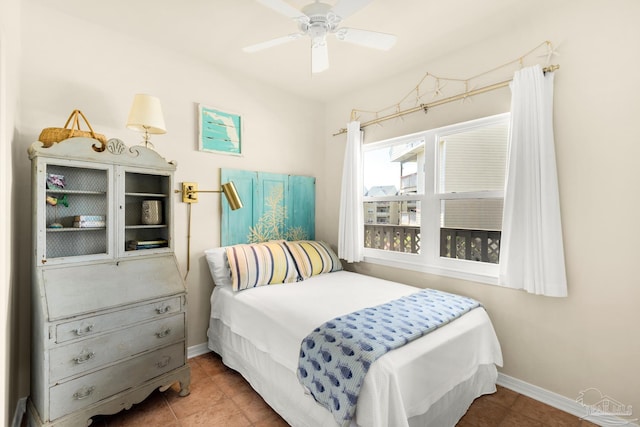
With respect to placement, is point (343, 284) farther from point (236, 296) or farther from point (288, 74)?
point (288, 74)

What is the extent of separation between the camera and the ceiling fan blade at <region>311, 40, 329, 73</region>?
184 cm

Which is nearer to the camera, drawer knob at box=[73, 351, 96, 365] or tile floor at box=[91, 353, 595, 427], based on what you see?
drawer knob at box=[73, 351, 96, 365]

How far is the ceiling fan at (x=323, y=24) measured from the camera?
1.53m

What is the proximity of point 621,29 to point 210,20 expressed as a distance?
8.38ft

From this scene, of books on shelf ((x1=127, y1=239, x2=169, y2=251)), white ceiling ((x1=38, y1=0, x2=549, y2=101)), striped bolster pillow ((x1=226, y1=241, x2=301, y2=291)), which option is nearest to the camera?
white ceiling ((x1=38, y1=0, x2=549, y2=101))

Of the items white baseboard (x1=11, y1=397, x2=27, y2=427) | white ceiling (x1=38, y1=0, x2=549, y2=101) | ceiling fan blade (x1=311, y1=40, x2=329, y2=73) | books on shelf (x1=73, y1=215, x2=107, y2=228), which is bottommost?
white baseboard (x1=11, y1=397, x2=27, y2=427)

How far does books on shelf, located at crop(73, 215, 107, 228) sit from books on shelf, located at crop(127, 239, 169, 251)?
0.24 metres

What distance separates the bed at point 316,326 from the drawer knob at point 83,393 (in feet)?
2.85

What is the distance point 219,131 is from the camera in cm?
272

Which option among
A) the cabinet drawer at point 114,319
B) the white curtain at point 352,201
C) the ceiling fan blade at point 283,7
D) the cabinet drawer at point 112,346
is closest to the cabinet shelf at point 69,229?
the cabinet drawer at point 114,319

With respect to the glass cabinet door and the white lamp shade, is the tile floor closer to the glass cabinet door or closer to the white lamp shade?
the glass cabinet door

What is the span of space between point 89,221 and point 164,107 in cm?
111

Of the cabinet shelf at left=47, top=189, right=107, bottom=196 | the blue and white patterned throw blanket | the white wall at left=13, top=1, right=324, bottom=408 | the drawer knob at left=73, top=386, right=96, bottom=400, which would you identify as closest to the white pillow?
the white wall at left=13, top=1, right=324, bottom=408

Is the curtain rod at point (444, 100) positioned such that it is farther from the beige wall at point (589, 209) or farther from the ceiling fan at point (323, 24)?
the ceiling fan at point (323, 24)
